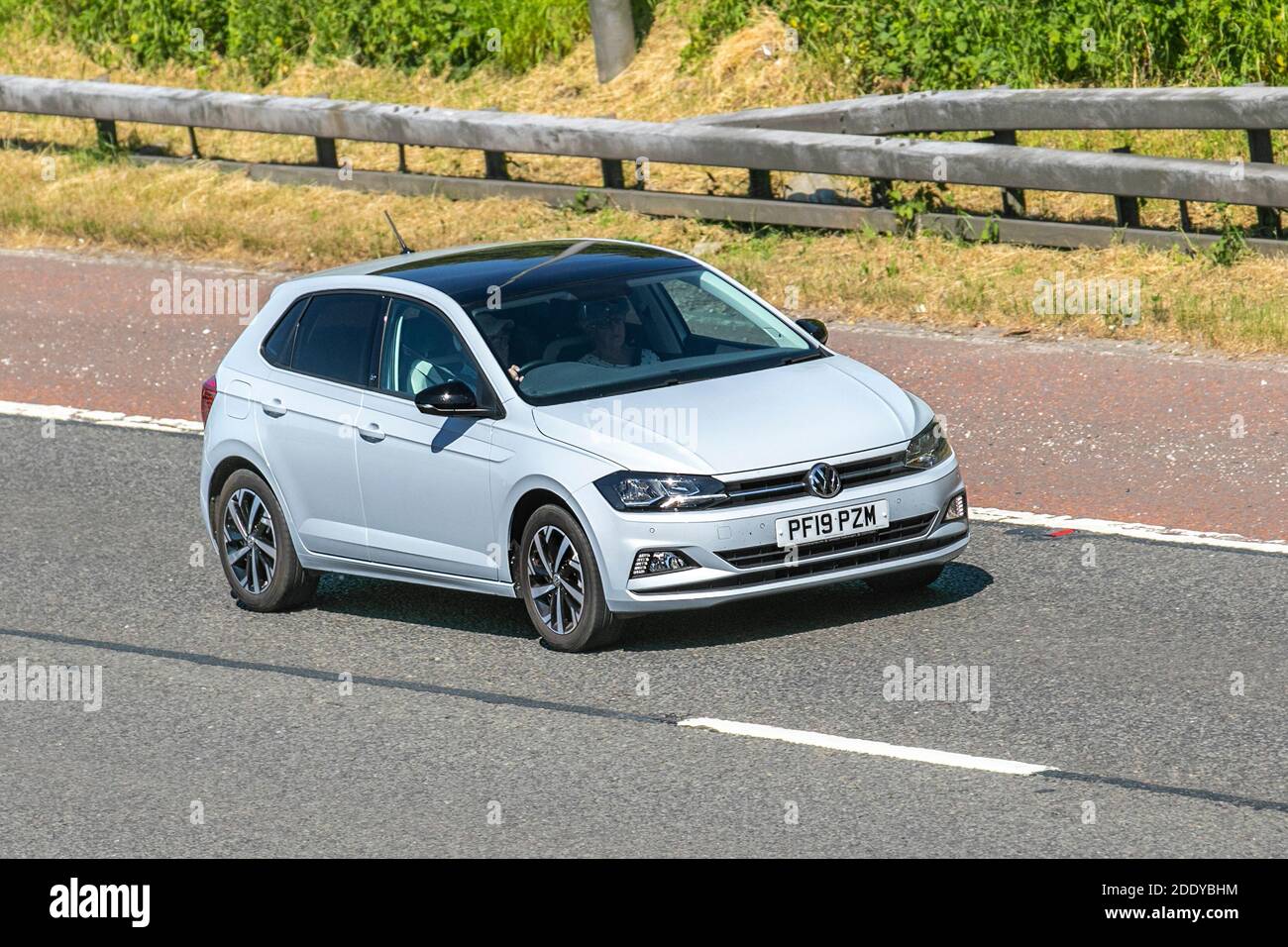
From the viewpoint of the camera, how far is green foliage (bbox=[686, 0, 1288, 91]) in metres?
17.7

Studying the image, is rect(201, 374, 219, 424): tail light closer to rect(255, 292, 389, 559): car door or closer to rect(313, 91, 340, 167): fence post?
rect(255, 292, 389, 559): car door

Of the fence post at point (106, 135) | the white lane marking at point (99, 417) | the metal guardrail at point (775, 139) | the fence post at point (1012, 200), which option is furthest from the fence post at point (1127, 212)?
the fence post at point (106, 135)

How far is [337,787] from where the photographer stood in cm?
755

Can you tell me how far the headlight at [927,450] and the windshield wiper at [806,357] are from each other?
2.29 feet

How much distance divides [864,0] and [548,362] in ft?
34.0

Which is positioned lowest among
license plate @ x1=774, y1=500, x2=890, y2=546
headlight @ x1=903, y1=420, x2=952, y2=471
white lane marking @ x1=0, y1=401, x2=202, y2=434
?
white lane marking @ x1=0, y1=401, x2=202, y2=434

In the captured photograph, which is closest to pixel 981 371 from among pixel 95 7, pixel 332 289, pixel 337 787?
pixel 332 289

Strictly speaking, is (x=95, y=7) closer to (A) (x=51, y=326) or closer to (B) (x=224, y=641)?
(A) (x=51, y=326)

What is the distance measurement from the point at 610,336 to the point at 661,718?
85.0 inches

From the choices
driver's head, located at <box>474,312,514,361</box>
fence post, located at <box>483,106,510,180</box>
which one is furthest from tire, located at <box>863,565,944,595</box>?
fence post, located at <box>483,106,510,180</box>

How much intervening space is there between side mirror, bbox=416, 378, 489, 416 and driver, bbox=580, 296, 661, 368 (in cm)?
59

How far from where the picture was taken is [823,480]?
8.80 meters

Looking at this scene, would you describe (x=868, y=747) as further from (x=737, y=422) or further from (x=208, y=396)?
(x=208, y=396)

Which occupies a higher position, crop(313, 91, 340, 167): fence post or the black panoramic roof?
the black panoramic roof
